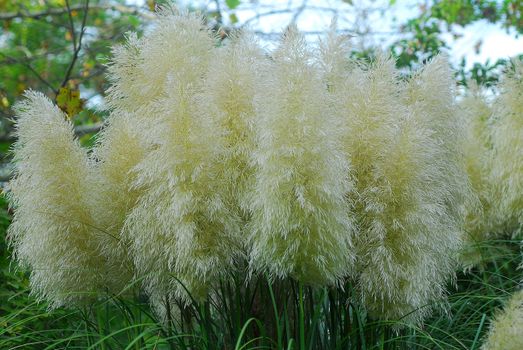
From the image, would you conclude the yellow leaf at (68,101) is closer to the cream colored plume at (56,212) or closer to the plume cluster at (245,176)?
the plume cluster at (245,176)

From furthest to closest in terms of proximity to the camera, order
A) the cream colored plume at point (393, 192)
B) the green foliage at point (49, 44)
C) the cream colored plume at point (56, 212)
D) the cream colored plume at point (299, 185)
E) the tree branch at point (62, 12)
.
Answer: the green foliage at point (49, 44), the tree branch at point (62, 12), the cream colored plume at point (56, 212), the cream colored plume at point (393, 192), the cream colored plume at point (299, 185)

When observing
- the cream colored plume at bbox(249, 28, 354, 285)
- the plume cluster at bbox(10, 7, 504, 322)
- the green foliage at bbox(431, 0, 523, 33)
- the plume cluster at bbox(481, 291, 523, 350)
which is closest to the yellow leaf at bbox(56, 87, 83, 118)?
the plume cluster at bbox(10, 7, 504, 322)

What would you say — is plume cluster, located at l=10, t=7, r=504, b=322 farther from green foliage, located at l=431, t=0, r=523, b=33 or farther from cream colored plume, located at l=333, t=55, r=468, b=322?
green foliage, located at l=431, t=0, r=523, b=33

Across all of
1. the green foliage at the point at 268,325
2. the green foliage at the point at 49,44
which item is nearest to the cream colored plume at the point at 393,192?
the green foliage at the point at 268,325

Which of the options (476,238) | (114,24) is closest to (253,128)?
(476,238)

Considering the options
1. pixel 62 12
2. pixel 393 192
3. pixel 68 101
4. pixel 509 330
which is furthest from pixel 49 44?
pixel 509 330

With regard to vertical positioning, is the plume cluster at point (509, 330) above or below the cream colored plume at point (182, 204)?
below

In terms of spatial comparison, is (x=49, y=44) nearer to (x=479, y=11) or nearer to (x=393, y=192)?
(x=479, y=11)
